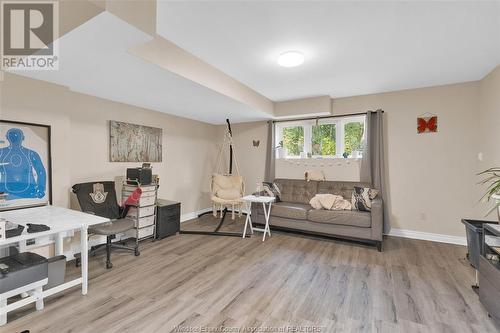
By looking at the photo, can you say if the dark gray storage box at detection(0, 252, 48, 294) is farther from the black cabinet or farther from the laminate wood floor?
the black cabinet

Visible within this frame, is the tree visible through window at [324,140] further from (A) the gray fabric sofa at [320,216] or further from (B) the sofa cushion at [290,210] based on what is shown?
(B) the sofa cushion at [290,210]

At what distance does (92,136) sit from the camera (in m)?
3.31

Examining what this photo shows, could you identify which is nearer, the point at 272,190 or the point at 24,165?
the point at 24,165

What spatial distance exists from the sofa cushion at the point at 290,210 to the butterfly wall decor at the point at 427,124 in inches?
87.3

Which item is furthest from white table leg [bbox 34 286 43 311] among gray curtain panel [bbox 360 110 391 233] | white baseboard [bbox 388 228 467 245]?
white baseboard [bbox 388 228 467 245]

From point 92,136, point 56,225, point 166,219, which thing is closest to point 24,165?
point 92,136

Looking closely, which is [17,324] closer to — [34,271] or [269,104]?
[34,271]

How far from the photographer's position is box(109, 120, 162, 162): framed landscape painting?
358 cm

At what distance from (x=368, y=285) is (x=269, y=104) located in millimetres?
3330

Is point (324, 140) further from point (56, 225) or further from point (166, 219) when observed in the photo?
point (56, 225)

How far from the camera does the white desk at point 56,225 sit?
1770 millimetres

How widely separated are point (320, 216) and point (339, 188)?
83cm

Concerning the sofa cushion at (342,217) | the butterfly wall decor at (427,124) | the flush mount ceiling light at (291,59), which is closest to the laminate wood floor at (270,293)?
the sofa cushion at (342,217)

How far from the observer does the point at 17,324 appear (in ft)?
5.71
